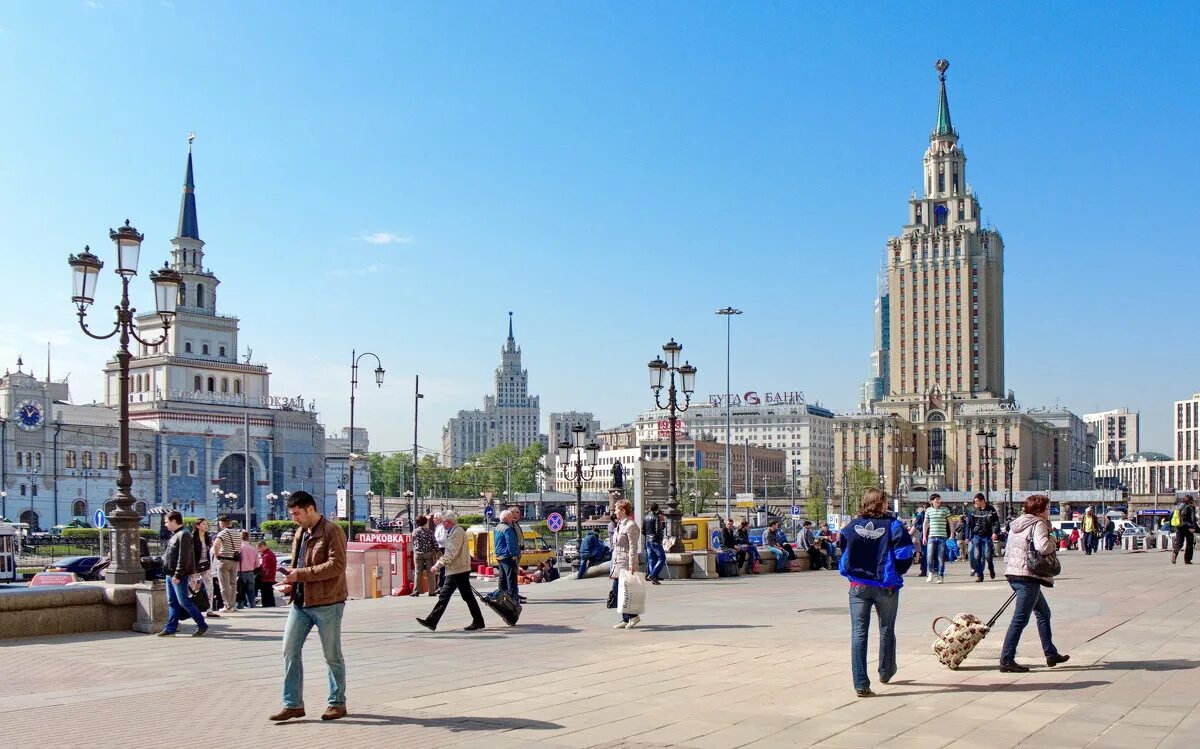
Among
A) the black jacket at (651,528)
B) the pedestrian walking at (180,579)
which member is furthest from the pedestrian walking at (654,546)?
the pedestrian walking at (180,579)

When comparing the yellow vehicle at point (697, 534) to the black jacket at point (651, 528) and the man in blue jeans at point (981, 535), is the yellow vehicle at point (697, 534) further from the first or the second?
the man in blue jeans at point (981, 535)

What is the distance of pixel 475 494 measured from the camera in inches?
6058

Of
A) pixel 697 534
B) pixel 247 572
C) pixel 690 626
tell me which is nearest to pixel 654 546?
pixel 697 534

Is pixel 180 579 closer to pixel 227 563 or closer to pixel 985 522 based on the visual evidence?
pixel 227 563

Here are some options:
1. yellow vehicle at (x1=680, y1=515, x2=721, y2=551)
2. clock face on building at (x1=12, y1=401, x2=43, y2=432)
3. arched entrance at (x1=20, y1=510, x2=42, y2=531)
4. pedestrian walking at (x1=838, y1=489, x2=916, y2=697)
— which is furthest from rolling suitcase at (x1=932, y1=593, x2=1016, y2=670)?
clock face on building at (x1=12, y1=401, x2=43, y2=432)

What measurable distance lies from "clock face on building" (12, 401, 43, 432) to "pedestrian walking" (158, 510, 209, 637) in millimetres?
78241

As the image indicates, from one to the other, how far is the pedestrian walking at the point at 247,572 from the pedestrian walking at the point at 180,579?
5.70 metres

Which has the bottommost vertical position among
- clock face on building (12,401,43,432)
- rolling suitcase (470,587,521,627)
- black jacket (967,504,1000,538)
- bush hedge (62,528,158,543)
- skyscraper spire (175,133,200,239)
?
bush hedge (62,528,158,543)

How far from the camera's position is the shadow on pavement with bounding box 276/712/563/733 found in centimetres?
834

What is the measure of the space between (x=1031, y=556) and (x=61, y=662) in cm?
932

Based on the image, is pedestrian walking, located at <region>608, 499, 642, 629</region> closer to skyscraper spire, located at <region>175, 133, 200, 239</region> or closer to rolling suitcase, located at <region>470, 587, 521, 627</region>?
rolling suitcase, located at <region>470, 587, 521, 627</region>

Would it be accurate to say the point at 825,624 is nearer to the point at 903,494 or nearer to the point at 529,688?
the point at 529,688

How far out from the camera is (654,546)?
78.3 feet

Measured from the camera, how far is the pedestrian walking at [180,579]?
47.8 feet
